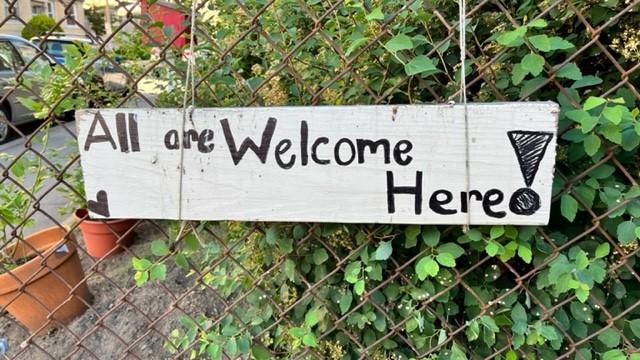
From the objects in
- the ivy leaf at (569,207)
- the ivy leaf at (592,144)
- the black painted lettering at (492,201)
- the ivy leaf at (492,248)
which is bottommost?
the ivy leaf at (492,248)

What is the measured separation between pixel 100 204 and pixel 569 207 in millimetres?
980

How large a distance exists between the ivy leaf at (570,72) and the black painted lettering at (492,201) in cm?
25

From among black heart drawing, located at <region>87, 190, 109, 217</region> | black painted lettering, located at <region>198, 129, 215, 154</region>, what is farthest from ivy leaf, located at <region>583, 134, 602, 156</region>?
black heart drawing, located at <region>87, 190, 109, 217</region>

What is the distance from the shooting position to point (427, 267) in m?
0.94

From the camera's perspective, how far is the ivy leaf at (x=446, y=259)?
928 millimetres

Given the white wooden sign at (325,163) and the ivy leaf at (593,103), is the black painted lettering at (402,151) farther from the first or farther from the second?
the ivy leaf at (593,103)

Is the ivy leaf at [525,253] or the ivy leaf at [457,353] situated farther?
the ivy leaf at [457,353]

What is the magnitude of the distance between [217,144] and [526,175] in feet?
1.97

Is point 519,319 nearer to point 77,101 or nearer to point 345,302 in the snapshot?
point 345,302

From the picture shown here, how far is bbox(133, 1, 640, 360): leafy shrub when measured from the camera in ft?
2.90

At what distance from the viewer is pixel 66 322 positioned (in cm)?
220

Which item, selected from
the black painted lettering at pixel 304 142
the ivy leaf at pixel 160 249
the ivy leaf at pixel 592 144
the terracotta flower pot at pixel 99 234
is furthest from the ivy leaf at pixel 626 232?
the terracotta flower pot at pixel 99 234

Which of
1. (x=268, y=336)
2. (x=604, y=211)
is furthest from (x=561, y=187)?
(x=268, y=336)

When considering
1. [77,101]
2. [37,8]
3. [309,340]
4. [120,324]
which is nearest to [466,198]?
[309,340]
